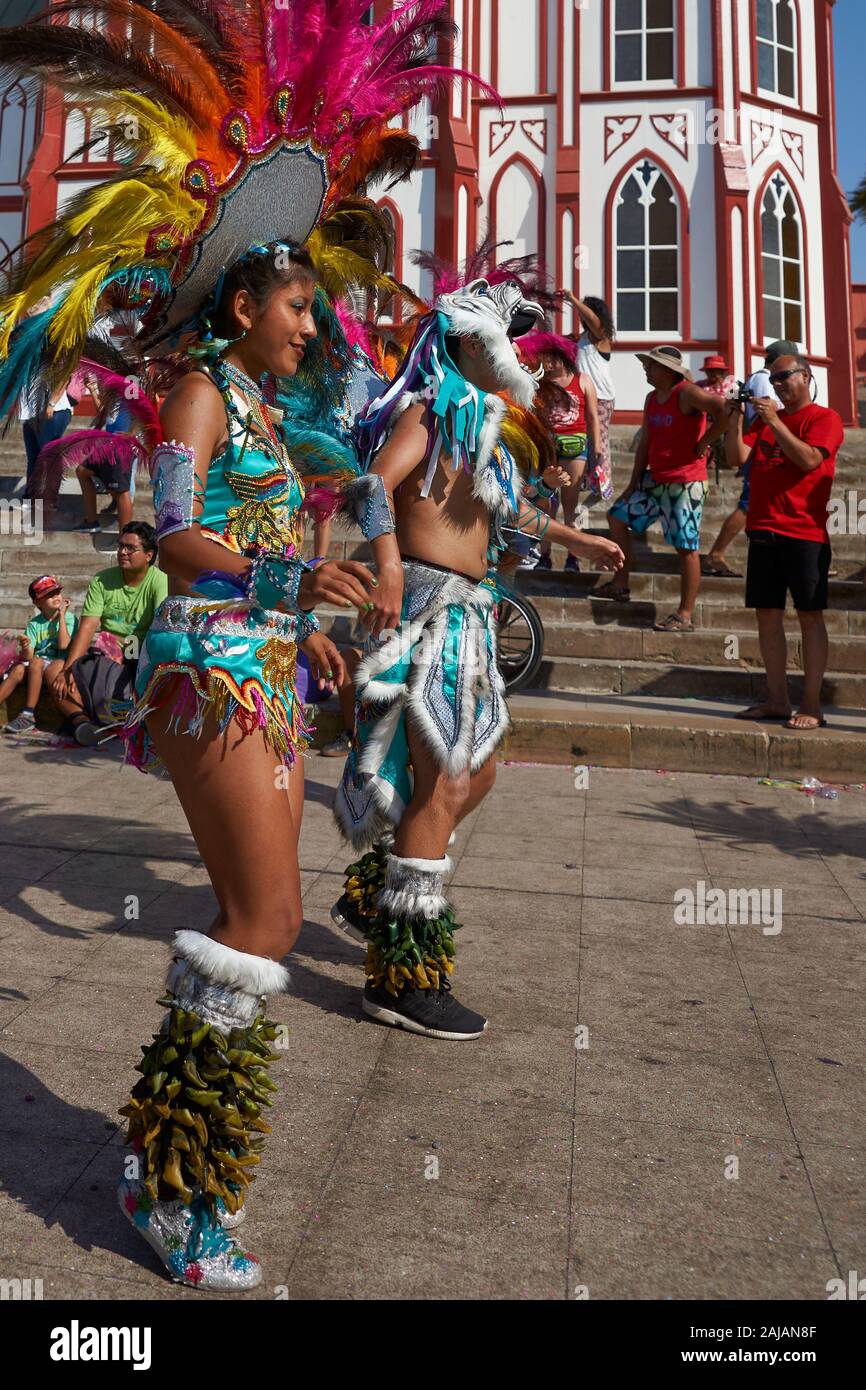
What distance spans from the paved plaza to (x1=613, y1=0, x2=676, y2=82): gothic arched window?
57.5 feet

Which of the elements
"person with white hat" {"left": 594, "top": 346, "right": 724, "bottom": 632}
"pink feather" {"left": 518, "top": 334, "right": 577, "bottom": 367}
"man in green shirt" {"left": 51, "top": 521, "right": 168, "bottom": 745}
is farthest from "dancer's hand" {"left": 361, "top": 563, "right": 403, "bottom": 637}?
"person with white hat" {"left": 594, "top": 346, "right": 724, "bottom": 632}

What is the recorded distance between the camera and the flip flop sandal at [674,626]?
31.7 ft

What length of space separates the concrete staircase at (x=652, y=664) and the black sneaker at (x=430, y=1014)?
4.08 m

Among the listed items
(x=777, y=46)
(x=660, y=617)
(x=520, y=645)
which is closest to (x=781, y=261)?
(x=777, y=46)

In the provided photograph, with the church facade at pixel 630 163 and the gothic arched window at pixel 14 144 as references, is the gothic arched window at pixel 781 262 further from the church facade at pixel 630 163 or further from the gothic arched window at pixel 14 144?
the gothic arched window at pixel 14 144

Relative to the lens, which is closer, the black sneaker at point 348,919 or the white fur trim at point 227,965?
the white fur trim at point 227,965

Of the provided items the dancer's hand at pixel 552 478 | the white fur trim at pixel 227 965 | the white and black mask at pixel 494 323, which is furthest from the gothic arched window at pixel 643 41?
the white fur trim at pixel 227 965

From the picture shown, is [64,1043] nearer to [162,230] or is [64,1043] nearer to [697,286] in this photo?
[162,230]

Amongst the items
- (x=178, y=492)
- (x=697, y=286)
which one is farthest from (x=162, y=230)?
(x=697, y=286)

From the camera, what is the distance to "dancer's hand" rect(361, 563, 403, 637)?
2.79 m

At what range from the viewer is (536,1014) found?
3652mm

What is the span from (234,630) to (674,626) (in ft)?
25.0

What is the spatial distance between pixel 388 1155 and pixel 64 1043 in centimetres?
105

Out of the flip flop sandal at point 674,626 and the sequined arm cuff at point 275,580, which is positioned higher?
the flip flop sandal at point 674,626
